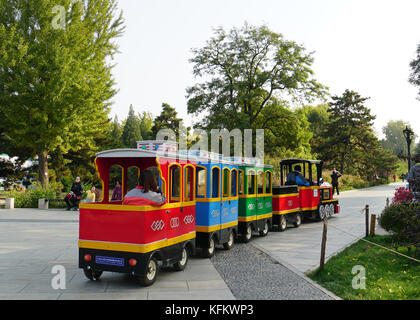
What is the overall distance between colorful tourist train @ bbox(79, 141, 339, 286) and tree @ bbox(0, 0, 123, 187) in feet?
53.0

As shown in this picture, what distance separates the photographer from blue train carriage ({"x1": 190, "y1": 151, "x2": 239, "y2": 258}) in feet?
30.7

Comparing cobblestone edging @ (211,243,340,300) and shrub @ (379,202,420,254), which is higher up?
shrub @ (379,202,420,254)

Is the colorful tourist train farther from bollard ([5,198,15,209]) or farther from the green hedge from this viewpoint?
bollard ([5,198,15,209])

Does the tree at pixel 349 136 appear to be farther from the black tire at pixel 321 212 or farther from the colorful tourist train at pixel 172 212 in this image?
the colorful tourist train at pixel 172 212

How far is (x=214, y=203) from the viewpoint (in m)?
9.59

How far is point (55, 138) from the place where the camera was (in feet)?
80.2

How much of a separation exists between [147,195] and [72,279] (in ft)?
7.30

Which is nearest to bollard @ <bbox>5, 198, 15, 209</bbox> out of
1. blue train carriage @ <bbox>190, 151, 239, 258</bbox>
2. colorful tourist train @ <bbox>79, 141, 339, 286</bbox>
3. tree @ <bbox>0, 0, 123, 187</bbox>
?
tree @ <bbox>0, 0, 123, 187</bbox>

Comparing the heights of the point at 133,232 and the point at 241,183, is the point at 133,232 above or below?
below

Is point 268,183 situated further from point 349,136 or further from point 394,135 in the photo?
point 394,135

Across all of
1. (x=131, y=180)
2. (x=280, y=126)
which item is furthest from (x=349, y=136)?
(x=131, y=180)

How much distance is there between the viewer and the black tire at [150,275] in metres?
6.73
